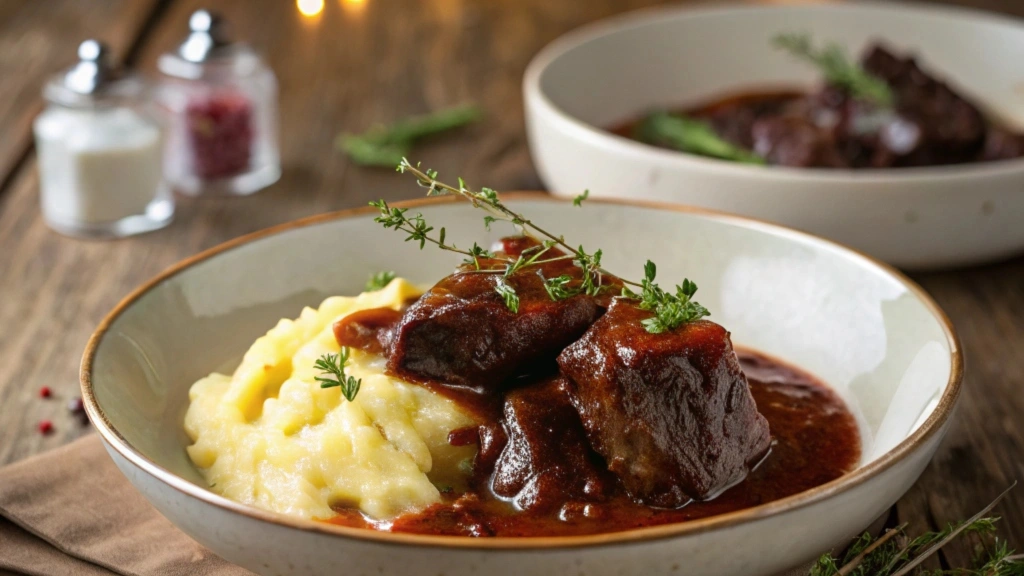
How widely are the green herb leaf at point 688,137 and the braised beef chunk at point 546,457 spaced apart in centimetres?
270

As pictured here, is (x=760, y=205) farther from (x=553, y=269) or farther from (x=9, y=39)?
(x=9, y=39)

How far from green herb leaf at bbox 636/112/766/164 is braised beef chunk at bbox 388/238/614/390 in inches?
102

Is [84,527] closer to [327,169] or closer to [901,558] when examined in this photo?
[901,558]

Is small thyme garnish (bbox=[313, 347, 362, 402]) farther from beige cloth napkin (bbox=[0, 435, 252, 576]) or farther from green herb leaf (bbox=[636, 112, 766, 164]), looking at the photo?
green herb leaf (bbox=[636, 112, 766, 164])

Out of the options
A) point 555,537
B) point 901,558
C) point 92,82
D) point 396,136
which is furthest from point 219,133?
point 901,558

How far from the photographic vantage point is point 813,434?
3271 millimetres

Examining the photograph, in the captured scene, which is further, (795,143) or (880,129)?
(880,129)

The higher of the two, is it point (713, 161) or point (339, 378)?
point (339, 378)

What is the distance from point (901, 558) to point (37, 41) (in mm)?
6834

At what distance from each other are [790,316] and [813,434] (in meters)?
0.71

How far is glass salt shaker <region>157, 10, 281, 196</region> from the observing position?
580 centimetres

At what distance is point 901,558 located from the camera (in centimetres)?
283

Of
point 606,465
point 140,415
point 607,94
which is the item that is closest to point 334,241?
point 140,415

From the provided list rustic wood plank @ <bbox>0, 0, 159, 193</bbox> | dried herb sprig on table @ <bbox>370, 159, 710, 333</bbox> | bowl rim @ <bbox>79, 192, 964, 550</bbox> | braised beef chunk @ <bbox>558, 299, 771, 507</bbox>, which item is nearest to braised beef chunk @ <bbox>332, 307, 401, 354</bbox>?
dried herb sprig on table @ <bbox>370, 159, 710, 333</bbox>
